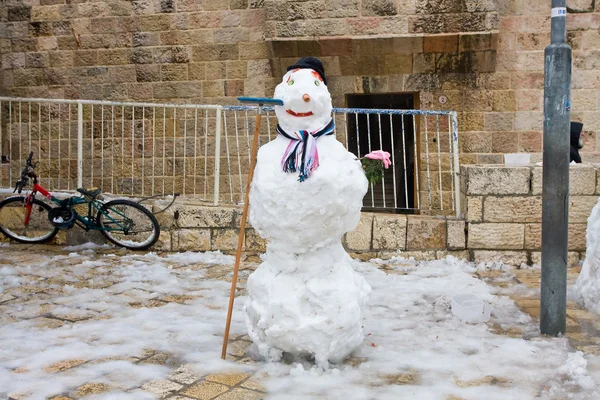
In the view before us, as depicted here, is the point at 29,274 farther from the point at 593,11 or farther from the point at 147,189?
the point at 593,11

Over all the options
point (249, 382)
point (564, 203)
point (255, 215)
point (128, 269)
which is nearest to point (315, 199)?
point (255, 215)

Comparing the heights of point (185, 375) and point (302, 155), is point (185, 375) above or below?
below

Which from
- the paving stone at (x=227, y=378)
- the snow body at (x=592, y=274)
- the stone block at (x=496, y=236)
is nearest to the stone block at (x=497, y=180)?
the stone block at (x=496, y=236)

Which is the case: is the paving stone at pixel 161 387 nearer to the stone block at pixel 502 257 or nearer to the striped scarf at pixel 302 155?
the striped scarf at pixel 302 155

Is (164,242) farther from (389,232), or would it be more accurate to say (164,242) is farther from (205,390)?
(205,390)

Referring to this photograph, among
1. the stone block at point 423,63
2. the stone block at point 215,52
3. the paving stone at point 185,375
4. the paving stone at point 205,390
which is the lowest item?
the paving stone at point 205,390

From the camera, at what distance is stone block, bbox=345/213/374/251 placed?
22.6 ft

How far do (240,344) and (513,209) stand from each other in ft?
11.9

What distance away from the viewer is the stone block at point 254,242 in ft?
23.3

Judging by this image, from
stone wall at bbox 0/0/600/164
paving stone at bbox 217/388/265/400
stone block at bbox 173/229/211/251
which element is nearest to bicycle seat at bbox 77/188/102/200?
stone block at bbox 173/229/211/251

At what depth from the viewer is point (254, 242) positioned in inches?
281

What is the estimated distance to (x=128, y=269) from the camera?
633 centimetres

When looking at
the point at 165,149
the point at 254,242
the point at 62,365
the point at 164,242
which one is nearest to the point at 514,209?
the point at 254,242

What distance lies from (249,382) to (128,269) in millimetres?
3201
